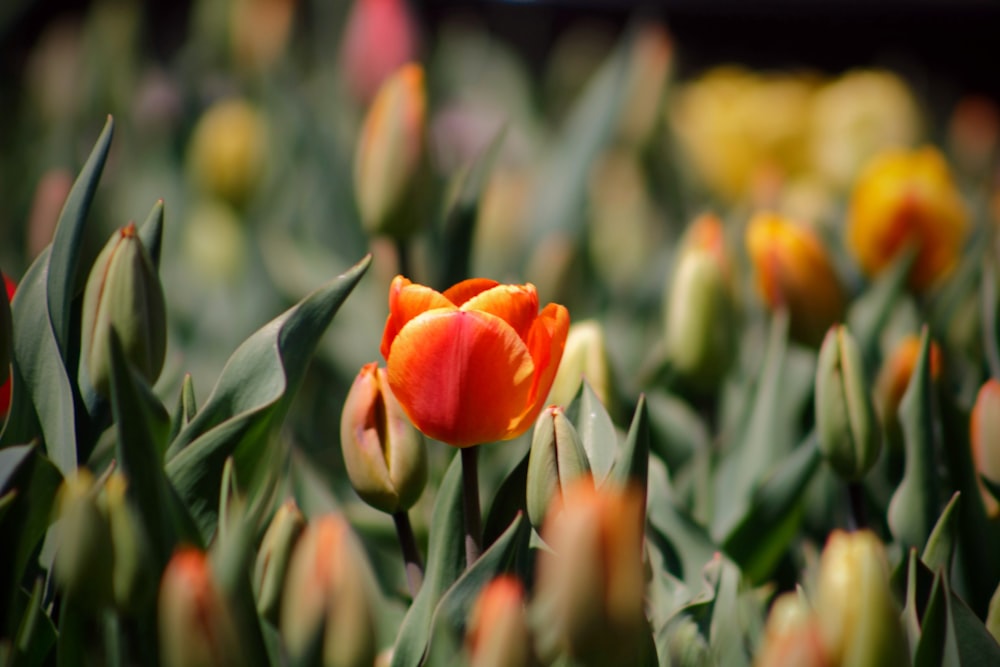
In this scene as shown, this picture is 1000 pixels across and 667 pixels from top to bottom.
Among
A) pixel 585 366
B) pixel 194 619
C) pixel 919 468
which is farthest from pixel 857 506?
pixel 194 619

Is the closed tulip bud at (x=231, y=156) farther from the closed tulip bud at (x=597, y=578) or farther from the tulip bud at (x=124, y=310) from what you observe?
the closed tulip bud at (x=597, y=578)

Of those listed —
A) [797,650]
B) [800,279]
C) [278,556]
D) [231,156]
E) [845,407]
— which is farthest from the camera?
[231,156]

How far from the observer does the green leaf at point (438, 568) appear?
18.5 inches

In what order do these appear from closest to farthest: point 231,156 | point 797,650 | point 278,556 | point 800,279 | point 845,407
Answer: point 797,650 < point 278,556 < point 845,407 < point 800,279 < point 231,156

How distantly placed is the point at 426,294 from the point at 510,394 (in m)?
0.07

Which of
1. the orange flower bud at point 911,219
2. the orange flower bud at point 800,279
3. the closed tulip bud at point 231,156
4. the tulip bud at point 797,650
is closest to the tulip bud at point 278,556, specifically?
the tulip bud at point 797,650

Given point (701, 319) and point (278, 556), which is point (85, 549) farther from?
point (701, 319)

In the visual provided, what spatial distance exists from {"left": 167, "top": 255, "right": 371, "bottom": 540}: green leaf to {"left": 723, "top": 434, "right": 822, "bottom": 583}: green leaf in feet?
1.01

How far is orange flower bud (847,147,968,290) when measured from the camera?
0.86m

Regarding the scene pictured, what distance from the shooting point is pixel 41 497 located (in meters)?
0.46

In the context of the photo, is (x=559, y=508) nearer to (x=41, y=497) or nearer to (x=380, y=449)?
(x=380, y=449)

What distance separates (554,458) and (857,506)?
0.25 m

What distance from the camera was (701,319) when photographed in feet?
2.52

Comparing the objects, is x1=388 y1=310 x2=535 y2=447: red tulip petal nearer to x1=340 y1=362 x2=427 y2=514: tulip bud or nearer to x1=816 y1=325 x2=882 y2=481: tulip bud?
x1=340 y1=362 x2=427 y2=514: tulip bud
